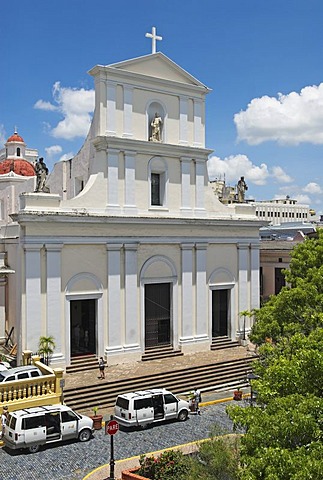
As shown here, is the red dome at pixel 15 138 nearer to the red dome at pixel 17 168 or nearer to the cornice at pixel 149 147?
the red dome at pixel 17 168

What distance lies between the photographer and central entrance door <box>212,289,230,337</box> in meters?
32.1

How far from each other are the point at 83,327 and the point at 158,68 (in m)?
14.9

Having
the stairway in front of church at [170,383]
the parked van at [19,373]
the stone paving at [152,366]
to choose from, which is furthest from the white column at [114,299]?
the parked van at [19,373]

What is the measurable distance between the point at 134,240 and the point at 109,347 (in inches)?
228

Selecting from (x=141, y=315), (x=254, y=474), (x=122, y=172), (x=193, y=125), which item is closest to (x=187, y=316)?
(x=141, y=315)

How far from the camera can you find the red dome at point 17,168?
3878cm

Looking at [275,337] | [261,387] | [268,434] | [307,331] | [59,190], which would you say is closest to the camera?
[268,434]

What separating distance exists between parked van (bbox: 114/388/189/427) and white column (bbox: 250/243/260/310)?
12974 millimetres

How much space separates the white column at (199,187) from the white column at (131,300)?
16.6ft

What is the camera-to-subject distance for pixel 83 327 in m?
28.4

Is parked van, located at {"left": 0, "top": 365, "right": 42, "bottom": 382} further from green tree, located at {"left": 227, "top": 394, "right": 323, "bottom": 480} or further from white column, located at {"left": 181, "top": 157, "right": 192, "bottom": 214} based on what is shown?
green tree, located at {"left": 227, "top": 394, "right": 323, "bottom": 480}

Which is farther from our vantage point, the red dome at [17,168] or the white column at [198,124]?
the red dome at [17,168]

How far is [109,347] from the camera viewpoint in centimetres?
2738

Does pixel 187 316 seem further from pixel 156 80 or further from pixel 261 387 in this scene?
pixel 261 387
